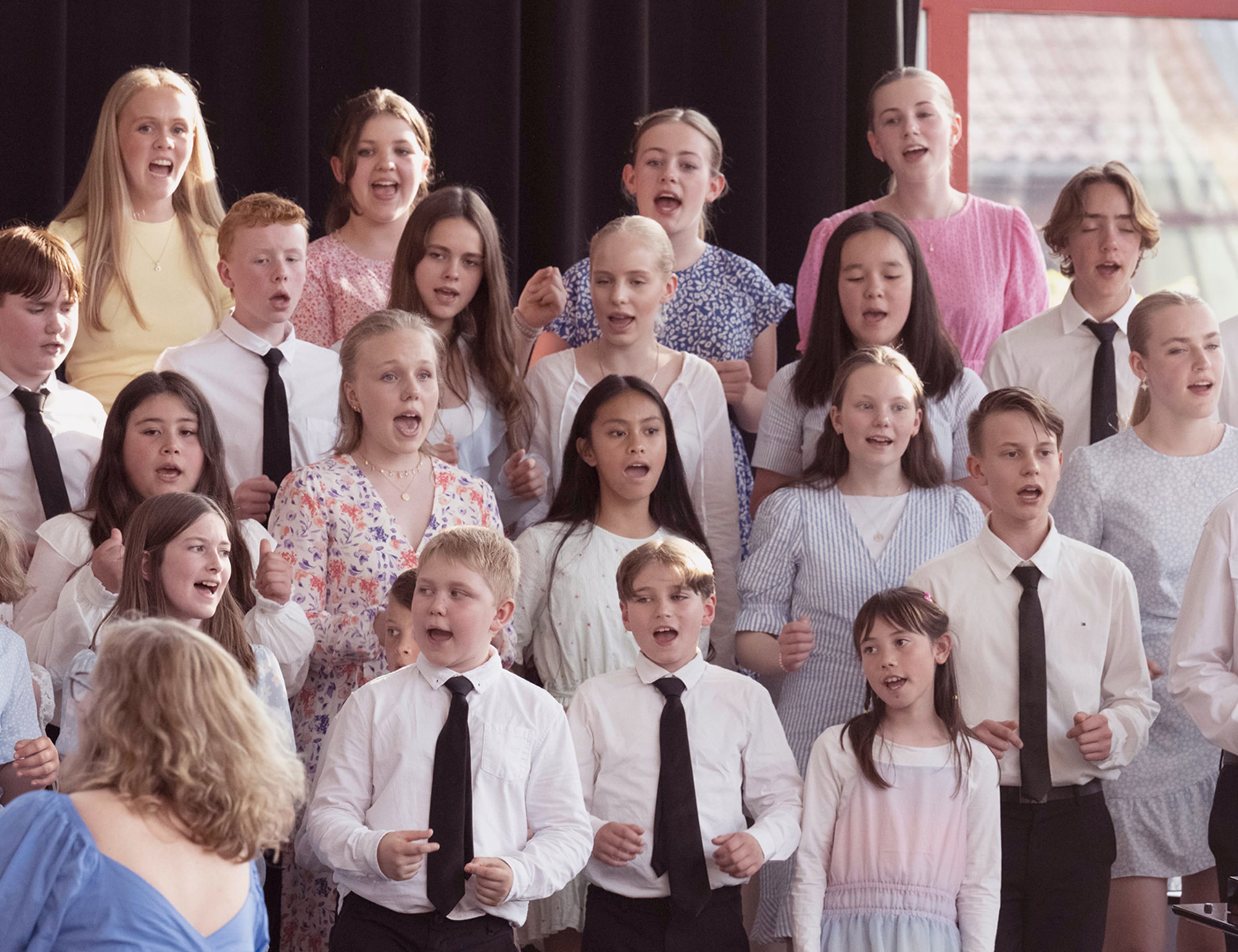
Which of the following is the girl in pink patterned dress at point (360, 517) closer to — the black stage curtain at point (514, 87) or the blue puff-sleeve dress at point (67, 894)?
the blue puff-sleeve dress at point (67, 894)

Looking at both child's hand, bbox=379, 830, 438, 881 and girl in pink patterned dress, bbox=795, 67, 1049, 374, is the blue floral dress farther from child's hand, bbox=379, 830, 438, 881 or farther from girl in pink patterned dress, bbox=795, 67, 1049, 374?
child's hand, bbox=379, 830, 438, 881

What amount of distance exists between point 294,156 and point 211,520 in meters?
1.97

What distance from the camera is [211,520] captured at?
254 centimetres

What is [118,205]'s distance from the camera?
350cm

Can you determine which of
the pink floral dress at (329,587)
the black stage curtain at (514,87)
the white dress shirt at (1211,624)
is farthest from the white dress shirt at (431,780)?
the black stage curtain at (514,87)

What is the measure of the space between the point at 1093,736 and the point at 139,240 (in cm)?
239

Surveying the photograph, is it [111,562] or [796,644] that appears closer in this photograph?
[111,562]

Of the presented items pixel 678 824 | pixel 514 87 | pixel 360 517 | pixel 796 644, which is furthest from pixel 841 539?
pixel 514 87

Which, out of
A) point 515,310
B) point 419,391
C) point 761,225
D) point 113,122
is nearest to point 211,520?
point 419,391

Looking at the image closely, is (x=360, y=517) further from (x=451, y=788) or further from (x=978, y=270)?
(x=978, y=270)

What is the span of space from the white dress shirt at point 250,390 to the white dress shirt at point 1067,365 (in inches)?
60.5

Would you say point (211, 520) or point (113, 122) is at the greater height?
point (113, 122)

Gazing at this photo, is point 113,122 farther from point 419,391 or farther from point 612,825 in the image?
point 612,825

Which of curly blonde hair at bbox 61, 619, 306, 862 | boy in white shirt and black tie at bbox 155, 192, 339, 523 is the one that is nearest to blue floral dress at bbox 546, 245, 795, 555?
boy in white shirt and black tie at bbox 155, 192, 339, 523
